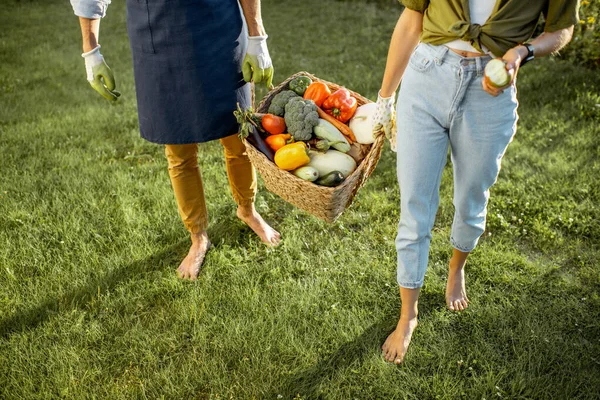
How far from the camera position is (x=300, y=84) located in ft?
8.75

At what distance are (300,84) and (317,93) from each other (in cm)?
16

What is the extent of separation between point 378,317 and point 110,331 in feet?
4.42

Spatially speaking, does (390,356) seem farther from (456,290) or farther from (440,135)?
(440,135)

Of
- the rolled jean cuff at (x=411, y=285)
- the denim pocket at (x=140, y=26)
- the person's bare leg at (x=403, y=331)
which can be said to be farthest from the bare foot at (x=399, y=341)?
the denim pocket at (x=140, y=26)

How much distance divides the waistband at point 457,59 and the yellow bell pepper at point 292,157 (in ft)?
2.46

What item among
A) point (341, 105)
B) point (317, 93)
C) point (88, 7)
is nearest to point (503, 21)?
point (341, 105)

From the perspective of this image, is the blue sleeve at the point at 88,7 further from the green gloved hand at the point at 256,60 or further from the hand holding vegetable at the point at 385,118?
the hand holding vegetable at the point at 385,118

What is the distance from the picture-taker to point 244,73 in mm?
2432

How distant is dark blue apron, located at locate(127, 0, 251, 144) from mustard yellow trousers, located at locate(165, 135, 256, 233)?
6.1 inches

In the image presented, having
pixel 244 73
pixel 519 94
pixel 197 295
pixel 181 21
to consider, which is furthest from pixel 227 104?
pixel 519 94

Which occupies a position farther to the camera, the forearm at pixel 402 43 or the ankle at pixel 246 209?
the ankle at pixel 246 209

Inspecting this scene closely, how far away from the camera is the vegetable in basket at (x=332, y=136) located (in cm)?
239

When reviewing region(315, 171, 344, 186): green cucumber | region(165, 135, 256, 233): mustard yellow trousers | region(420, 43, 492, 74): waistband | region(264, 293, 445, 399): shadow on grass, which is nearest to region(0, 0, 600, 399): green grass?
region(264, 293, 445, 399): shadow on grass

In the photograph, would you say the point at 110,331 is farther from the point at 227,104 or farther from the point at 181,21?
the point at 181,21
